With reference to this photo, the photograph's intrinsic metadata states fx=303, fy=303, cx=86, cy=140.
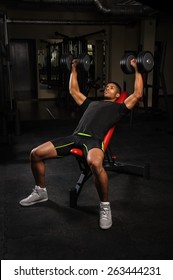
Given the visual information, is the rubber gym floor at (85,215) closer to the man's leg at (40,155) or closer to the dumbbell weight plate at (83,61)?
the man's leg at (40,155)

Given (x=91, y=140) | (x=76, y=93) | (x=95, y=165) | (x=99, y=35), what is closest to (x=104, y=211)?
(x=95, y=165)

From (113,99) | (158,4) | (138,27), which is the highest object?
(138,27)

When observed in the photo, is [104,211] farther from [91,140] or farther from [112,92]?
[112,92]

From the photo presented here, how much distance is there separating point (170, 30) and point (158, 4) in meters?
8.09

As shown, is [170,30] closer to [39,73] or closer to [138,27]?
[138,27]

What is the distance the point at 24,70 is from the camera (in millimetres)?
7629

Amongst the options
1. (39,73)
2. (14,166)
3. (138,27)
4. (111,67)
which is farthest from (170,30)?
(14,166)

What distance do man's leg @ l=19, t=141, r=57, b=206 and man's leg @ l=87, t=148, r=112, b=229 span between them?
11.6 inches

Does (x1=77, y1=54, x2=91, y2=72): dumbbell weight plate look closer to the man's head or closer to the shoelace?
the man's head

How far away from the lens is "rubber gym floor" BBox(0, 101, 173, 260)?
5.24ft

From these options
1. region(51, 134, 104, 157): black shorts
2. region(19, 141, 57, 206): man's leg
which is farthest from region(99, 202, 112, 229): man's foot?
region(19, 141, 57, 206): man's leg

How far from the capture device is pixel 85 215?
2.00 meters

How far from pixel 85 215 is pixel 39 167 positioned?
443 mm
